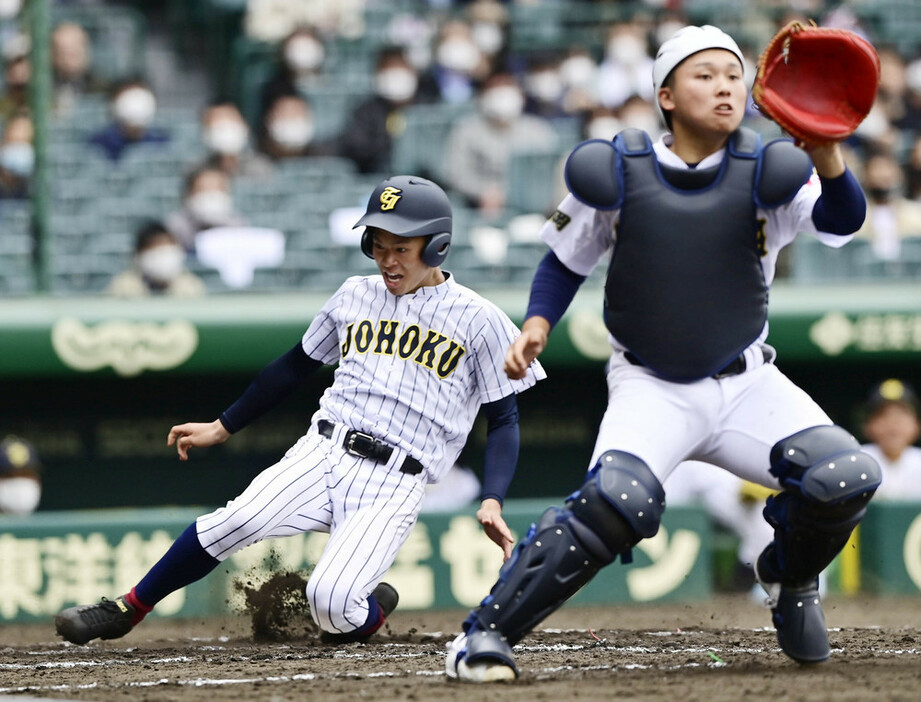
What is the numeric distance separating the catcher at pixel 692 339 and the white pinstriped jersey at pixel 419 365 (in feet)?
2.48

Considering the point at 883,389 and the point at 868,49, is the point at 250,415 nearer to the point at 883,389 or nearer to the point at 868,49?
the point at 868,49

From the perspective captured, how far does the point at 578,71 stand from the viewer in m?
10.0

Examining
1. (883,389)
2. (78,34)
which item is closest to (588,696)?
(883,389)

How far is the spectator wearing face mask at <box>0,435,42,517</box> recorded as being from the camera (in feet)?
25.4

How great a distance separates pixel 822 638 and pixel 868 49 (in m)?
1.50

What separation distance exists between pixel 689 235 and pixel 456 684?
1249mm

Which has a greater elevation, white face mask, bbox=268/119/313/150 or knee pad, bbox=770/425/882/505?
white face mask, bbox=268/119/313/150

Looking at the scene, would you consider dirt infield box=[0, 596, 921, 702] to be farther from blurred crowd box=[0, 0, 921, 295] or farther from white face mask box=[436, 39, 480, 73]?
white face mask box=[436, 39, 480, 73]

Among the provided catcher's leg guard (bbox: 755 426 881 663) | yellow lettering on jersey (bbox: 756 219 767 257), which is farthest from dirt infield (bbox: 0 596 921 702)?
yellow lettering on jersey (bbox: 756 219 767 257)

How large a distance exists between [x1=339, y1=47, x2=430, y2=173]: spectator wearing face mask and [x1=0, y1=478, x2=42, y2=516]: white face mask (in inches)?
110

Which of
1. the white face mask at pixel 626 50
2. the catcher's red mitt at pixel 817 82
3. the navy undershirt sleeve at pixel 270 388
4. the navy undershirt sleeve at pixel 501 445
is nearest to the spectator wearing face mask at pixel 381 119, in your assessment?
the white face mask at pixel 626 50

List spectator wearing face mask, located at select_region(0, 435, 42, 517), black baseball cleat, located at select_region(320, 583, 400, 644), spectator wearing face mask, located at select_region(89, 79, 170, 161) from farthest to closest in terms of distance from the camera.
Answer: spectator wearing face mask, located at select_region(89, 79, 170, 161) < spectator wearing face mask, located at select_region(0, 435, 42, 517) < black baseball cleat, located at select_region(320, 583, 400, 644)

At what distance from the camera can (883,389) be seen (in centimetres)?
819

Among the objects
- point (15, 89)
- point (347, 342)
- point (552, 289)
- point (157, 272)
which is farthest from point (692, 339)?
point (15, 89)
